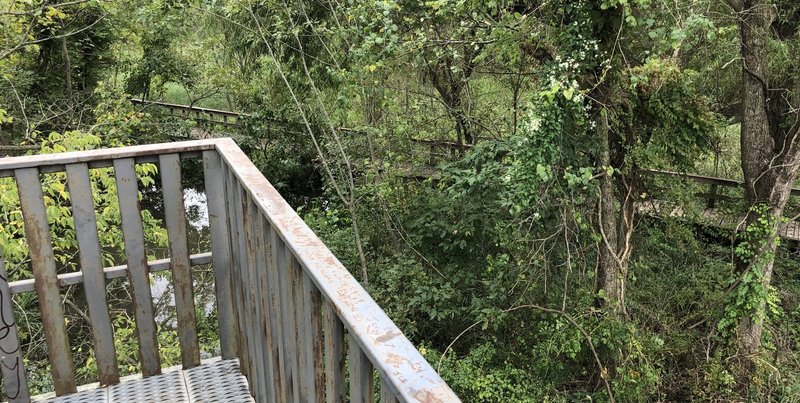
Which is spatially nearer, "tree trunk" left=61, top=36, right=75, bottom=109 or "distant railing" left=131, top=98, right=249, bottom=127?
"tree trunk" left=61, top=36, right=75, bottom=109

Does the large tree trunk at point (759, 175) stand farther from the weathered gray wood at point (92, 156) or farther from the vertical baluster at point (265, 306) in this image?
the vertical baluster at point (265, 306)

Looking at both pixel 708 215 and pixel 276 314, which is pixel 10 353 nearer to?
pixel 276 314

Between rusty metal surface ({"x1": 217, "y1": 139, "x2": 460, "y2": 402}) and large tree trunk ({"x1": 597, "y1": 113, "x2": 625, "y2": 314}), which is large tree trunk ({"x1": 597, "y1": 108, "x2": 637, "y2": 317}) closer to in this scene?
large tree trunk ({"x1": 597, "y1": 113, "x2": 625, "y2": 314})

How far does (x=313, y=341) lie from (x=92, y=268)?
1363mm

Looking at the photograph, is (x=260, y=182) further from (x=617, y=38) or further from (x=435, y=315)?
(x=435, y=315)

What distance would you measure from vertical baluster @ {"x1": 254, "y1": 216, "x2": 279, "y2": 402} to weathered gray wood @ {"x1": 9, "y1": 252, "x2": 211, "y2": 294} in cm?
75

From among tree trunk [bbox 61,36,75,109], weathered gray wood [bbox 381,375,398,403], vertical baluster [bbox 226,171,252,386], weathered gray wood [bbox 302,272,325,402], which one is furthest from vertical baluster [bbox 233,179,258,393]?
tree trunk [bbox 61,36,75,109]

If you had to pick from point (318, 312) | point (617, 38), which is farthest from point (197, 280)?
point (318, 312)

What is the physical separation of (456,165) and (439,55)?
1896 millimetres

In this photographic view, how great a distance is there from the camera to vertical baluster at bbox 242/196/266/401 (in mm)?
1674

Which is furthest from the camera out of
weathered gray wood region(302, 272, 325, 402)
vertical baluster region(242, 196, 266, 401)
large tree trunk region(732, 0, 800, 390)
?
large tree trunk region(732, 0, 800, 390)

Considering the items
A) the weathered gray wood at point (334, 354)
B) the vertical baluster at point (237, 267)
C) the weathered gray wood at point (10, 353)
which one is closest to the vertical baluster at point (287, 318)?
the weathered gray wood at point (334, 354)

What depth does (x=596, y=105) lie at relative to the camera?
19.0 feet

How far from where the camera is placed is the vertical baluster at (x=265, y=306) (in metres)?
1.50
